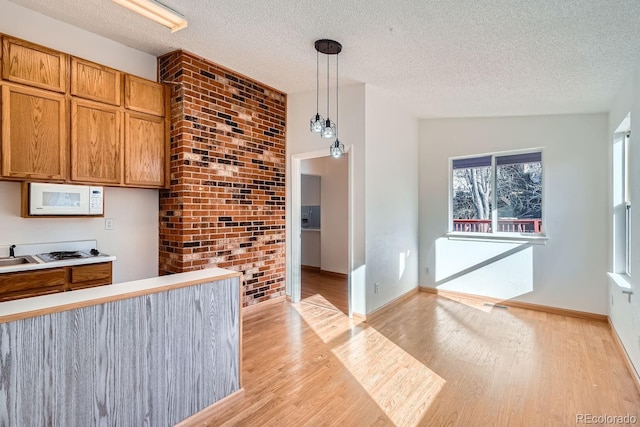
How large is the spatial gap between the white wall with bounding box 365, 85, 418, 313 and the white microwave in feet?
9.10

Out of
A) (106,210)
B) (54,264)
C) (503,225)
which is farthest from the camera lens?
(503,225)

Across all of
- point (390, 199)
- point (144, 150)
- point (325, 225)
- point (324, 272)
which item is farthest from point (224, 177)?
point (324, 272)

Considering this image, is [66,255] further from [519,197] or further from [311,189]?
[519,197]

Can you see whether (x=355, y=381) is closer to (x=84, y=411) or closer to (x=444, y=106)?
(x=84, y=411)

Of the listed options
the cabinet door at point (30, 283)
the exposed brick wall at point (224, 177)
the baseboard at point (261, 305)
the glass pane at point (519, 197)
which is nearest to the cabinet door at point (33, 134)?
the cabinet door at point (30, 283)

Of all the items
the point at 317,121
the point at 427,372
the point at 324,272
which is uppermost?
the point at 317,121

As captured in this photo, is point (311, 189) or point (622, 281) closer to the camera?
point (622, 281)

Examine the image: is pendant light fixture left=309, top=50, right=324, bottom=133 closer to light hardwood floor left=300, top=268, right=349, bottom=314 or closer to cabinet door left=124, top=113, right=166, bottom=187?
cabinet door left=124, top=113, right=166, bottom=187

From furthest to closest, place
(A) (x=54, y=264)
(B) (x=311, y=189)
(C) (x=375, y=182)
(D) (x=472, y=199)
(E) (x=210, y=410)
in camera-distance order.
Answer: (B) (x=311, y=189)
(D) (x=472, y=199)
(C) (x=375, y=182)
(A) (x=54, y=264)
(E) (x=210, y=410)

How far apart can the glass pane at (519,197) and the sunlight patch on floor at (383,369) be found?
8.24 feet

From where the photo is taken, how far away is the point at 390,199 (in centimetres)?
425

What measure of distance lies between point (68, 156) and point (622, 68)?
4718 mm

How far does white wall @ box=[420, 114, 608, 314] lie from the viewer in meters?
3.73

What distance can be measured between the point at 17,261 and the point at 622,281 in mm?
5246
